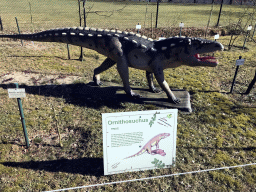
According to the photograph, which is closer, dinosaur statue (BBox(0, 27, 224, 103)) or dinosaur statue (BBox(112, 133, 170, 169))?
dinosaur statue (BBox(112, 133, 170, 169))

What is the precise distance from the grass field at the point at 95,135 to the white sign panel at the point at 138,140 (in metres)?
0.27

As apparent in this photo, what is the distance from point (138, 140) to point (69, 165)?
4.68 ft

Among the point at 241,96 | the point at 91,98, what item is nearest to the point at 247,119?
the point at 241,96

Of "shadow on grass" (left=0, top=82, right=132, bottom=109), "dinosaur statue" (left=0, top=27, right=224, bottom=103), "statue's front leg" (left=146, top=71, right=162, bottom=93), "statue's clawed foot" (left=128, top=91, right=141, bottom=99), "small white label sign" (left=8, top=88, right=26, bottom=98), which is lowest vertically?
"shadow on grass" (left=0, top=82, right=132, bottom=109)

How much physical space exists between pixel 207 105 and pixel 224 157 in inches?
81.9

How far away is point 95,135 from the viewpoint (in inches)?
177

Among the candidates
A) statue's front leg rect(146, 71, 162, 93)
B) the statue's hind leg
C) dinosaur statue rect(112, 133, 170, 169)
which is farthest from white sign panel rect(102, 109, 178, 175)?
the statue's hind leg

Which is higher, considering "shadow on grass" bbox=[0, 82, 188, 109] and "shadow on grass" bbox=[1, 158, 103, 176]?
"shadow on grass" bbox=[0, 82, 188, 109]

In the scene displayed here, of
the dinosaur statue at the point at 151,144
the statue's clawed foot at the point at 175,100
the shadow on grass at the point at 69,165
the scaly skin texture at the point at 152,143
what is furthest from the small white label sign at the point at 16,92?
the statue's clawed foot at the point at 175,100

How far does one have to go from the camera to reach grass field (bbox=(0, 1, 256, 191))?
11.6ft

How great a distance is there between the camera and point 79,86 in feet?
21.2

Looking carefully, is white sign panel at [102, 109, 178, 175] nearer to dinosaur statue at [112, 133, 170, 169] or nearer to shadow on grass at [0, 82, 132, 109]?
dinosaur statue at [112, 133, 170, 169]

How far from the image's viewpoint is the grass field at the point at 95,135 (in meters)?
3.54

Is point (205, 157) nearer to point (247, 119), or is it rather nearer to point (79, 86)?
point (247, 119)
